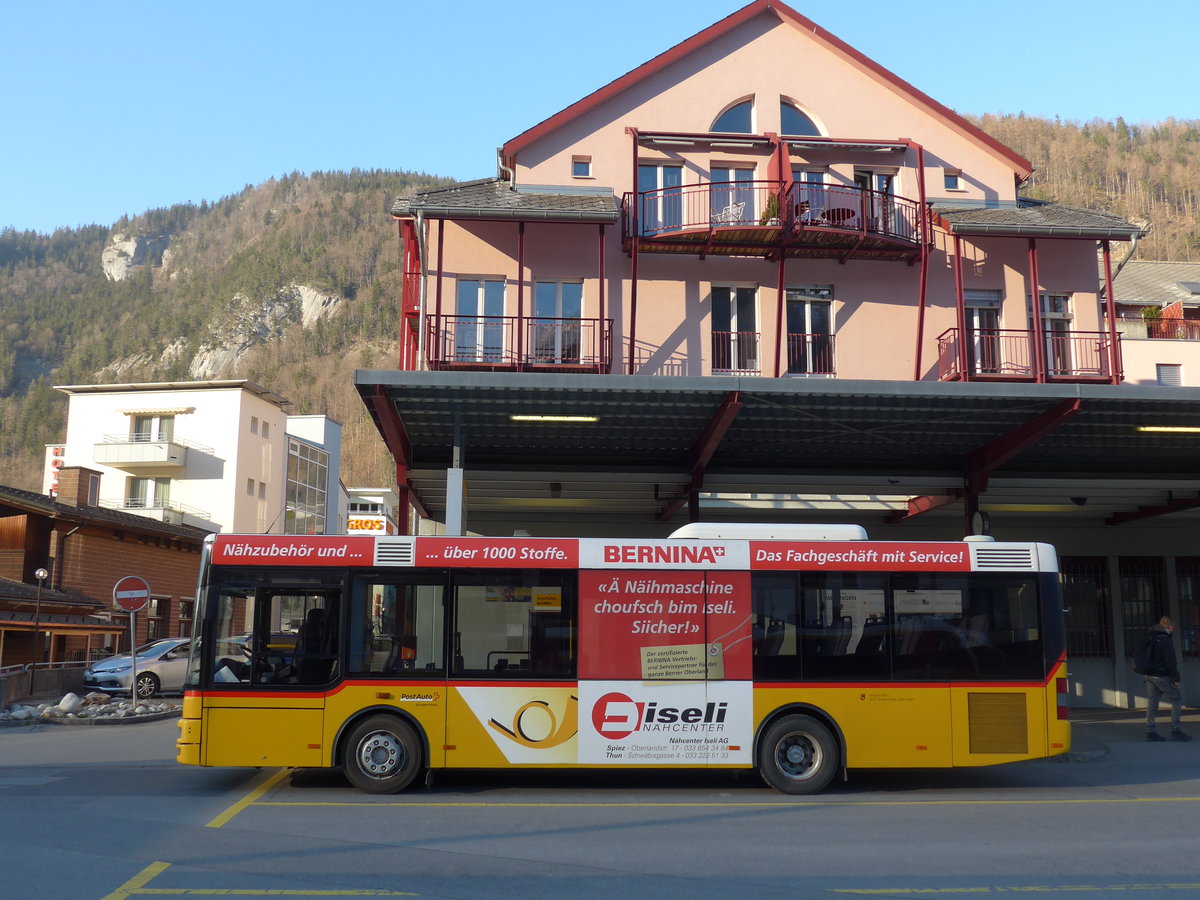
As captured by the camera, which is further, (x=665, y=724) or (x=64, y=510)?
(x=64, y=510)

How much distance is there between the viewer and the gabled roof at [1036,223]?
74.5 feet

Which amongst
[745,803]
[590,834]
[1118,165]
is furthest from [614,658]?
[1118,165]

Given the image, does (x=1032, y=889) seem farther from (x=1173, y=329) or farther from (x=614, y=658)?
(x=1173, y=329)

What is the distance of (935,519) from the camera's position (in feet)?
79.2

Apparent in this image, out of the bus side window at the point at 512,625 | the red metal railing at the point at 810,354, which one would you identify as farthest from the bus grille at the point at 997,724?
the red metal railing at the point at 810,354

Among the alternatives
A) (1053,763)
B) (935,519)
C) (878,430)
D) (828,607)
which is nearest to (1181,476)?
(935,519)

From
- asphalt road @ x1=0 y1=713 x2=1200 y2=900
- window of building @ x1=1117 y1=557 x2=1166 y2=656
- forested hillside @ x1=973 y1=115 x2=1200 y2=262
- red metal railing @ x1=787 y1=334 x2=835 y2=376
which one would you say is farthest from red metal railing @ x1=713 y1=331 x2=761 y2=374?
forested hillside @ x1=973 y1=115 x2=1200 y2=262

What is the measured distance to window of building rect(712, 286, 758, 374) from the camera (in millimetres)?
23734

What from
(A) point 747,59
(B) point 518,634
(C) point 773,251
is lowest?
(B) point 518,634

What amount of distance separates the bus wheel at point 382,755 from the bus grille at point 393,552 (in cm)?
165

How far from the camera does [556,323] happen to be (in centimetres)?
2292

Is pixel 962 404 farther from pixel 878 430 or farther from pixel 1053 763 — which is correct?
pixel 1053 763

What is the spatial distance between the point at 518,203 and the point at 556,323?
102 inches

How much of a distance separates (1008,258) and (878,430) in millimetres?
9049
